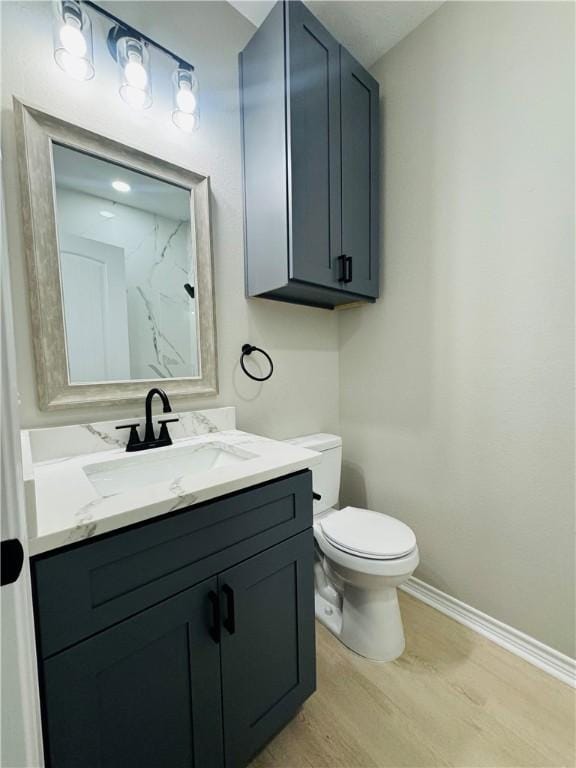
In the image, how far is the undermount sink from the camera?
98 centimetres

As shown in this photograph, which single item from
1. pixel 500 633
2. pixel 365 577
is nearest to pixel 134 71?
pixel 365 577

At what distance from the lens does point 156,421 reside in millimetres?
1186

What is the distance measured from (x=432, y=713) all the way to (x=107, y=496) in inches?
50.2

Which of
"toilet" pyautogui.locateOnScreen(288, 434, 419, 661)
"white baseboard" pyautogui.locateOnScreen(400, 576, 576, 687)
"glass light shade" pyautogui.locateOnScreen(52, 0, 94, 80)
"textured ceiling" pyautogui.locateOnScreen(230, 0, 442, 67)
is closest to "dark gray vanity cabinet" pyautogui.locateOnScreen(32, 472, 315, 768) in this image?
"toilet" pyautogui.locateOnScreen(288, 434, 419, 661)

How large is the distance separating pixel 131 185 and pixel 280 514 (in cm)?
124

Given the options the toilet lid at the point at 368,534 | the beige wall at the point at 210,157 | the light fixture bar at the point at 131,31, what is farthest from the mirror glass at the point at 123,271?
the toilet lid at the point at 368,534

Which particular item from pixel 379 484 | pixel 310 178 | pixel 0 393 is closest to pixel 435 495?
pixel 379 484

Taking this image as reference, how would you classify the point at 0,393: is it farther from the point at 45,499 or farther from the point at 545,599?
the point at 545,599

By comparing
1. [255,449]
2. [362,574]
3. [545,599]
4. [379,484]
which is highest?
[255,449]

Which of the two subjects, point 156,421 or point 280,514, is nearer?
point 280,514

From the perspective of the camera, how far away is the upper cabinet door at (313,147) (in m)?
1.20

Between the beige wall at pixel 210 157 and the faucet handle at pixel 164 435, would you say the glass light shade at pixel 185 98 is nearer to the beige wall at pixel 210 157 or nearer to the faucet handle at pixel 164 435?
the beige wall at pixel 210 157

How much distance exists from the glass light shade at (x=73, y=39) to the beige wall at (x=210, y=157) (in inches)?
1.5

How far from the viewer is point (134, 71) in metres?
1.09
